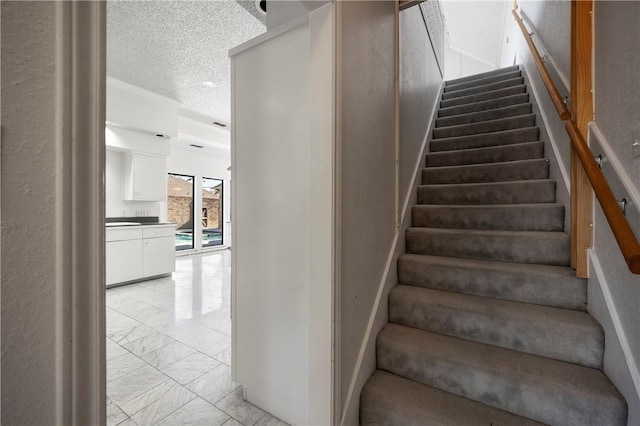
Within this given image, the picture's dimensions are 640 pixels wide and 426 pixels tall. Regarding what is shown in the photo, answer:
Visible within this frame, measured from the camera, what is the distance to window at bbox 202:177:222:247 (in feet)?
26.3

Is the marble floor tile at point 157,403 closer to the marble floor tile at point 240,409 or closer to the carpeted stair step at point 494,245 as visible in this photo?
the marble floor tile at point 240,409

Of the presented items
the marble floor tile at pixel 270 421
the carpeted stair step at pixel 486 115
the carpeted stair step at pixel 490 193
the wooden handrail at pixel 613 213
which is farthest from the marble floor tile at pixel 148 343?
the carpeted stair step at pixel 486 115

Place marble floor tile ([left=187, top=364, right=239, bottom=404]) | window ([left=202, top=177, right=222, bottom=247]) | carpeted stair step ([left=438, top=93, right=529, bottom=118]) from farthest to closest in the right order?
window ([left=202, top=177, right=222, bottom=247]) → carpeted stair step ([left=438, top=93, right=529, bottom=118]) → marble floor tile ([left=187, top=364, right=239, bottom=404])

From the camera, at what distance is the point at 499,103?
349cm

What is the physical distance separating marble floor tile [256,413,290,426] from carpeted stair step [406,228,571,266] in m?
1.52

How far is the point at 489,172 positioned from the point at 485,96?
1.86 metres

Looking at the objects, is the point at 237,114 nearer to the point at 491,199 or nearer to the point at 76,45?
the point at 76,45

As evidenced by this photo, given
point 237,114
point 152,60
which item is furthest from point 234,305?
point 152,60

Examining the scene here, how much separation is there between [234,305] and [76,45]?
1.66 metres

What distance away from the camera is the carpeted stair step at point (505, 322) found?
1.38m

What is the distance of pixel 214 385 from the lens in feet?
6.54

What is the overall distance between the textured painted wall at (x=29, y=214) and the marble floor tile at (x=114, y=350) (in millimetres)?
2542

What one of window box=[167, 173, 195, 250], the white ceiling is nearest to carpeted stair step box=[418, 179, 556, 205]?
the white ceiling

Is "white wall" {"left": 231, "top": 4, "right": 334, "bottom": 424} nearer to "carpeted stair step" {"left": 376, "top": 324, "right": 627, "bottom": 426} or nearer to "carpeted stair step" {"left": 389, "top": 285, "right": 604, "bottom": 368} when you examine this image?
"carpeted stair step" {"left": 376, "top": 324, "right": 627, "bottom": 426}
